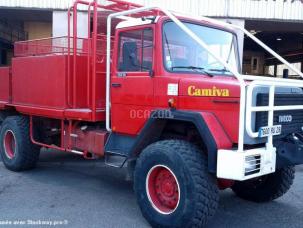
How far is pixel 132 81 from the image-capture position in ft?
15.9

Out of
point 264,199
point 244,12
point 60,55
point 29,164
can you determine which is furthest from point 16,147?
point 244,12

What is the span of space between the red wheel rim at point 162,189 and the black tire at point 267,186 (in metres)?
1.50

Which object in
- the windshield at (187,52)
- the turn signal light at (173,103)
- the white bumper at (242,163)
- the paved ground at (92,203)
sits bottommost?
the paved ground at (92,203)

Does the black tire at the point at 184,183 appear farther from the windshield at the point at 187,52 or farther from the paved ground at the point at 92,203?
the windshield at the point at 187,52

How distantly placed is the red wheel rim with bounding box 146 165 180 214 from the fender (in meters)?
0.44

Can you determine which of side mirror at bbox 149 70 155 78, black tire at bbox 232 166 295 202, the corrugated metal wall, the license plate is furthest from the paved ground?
the corrugated metal wall

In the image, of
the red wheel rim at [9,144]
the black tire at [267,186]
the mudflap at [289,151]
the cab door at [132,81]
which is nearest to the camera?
the mudflap at [289,151]

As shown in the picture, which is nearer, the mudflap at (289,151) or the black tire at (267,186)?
the mudflap at (289,151)

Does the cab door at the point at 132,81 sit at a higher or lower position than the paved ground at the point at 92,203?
higher

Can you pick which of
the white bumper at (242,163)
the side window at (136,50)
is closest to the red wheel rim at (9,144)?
the side window at (136,50)

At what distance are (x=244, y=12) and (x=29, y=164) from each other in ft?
30.5

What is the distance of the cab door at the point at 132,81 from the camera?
466 cm

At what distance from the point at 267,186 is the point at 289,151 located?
115cm

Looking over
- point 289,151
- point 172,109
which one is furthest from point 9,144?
point 289,151
